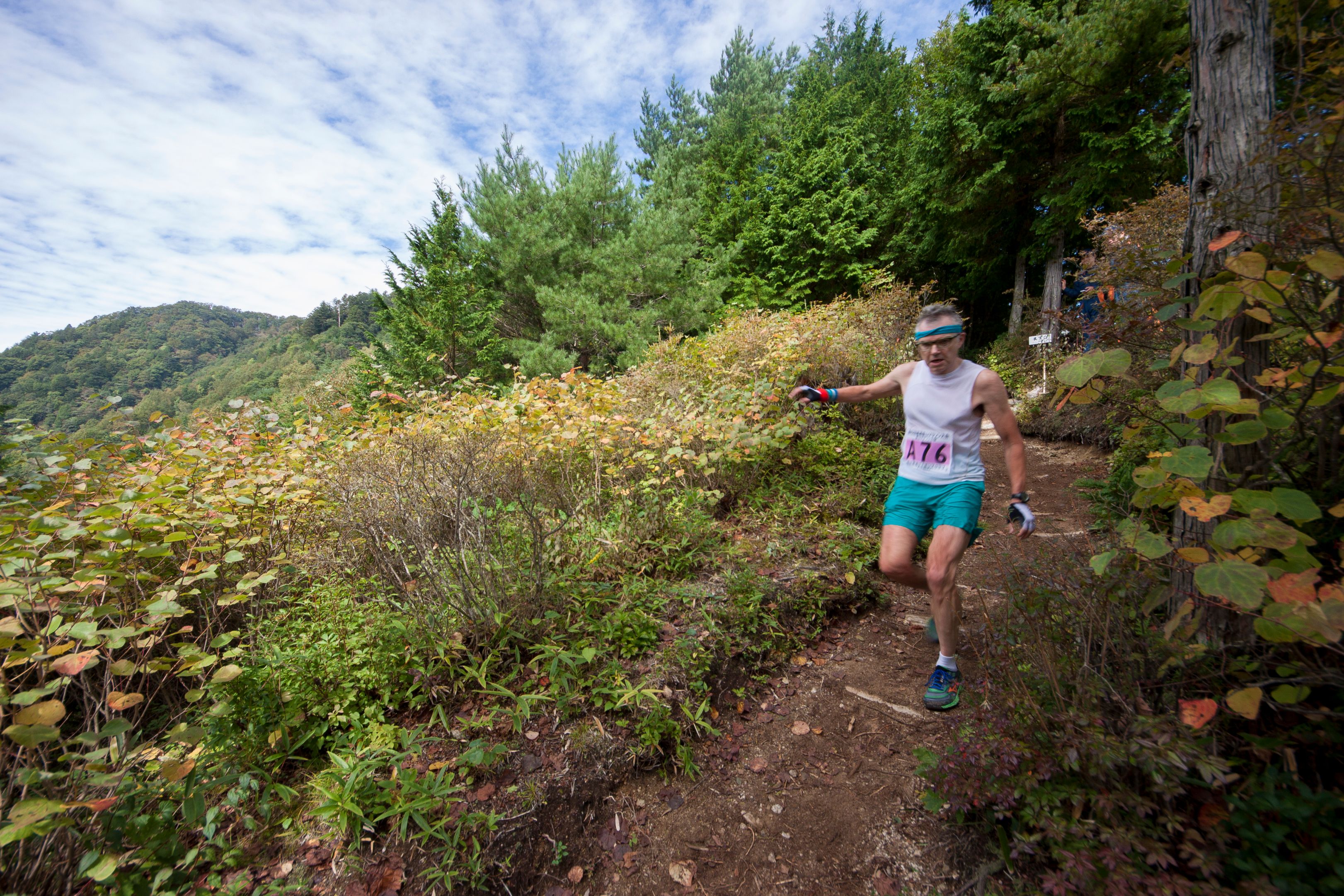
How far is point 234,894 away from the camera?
5.15 ft

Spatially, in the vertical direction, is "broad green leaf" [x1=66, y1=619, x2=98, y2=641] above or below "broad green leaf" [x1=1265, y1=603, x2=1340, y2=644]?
above

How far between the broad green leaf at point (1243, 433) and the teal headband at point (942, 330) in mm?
1219

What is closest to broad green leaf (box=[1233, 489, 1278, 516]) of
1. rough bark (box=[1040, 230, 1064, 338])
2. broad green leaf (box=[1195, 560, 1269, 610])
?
broad green leaf (box=[1195, 560, 1269, 610])

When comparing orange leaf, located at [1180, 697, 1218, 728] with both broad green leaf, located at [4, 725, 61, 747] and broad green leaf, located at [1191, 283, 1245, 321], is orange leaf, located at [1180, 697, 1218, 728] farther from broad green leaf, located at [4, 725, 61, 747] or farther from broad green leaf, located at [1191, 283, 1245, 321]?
broad green leaf, located at [4, 725, 61, 747]

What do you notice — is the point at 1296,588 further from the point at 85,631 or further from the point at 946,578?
the point at 85,631

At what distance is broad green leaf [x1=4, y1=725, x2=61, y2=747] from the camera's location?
1239 millimetres

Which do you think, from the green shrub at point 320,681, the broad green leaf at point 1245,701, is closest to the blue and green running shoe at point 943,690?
the broad green leaf at point 1245,701

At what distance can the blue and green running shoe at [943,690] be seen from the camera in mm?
2365

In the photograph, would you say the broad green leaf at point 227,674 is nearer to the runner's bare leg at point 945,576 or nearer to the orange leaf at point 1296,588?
the runner's bare leg at point 945,576

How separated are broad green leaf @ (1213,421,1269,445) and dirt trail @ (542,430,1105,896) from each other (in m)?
0.86

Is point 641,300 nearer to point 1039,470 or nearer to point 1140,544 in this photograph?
point 1039,470

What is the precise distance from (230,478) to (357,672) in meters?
1.70

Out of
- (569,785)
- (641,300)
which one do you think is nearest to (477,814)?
(569,785)

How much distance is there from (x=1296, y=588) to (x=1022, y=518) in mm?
1199
